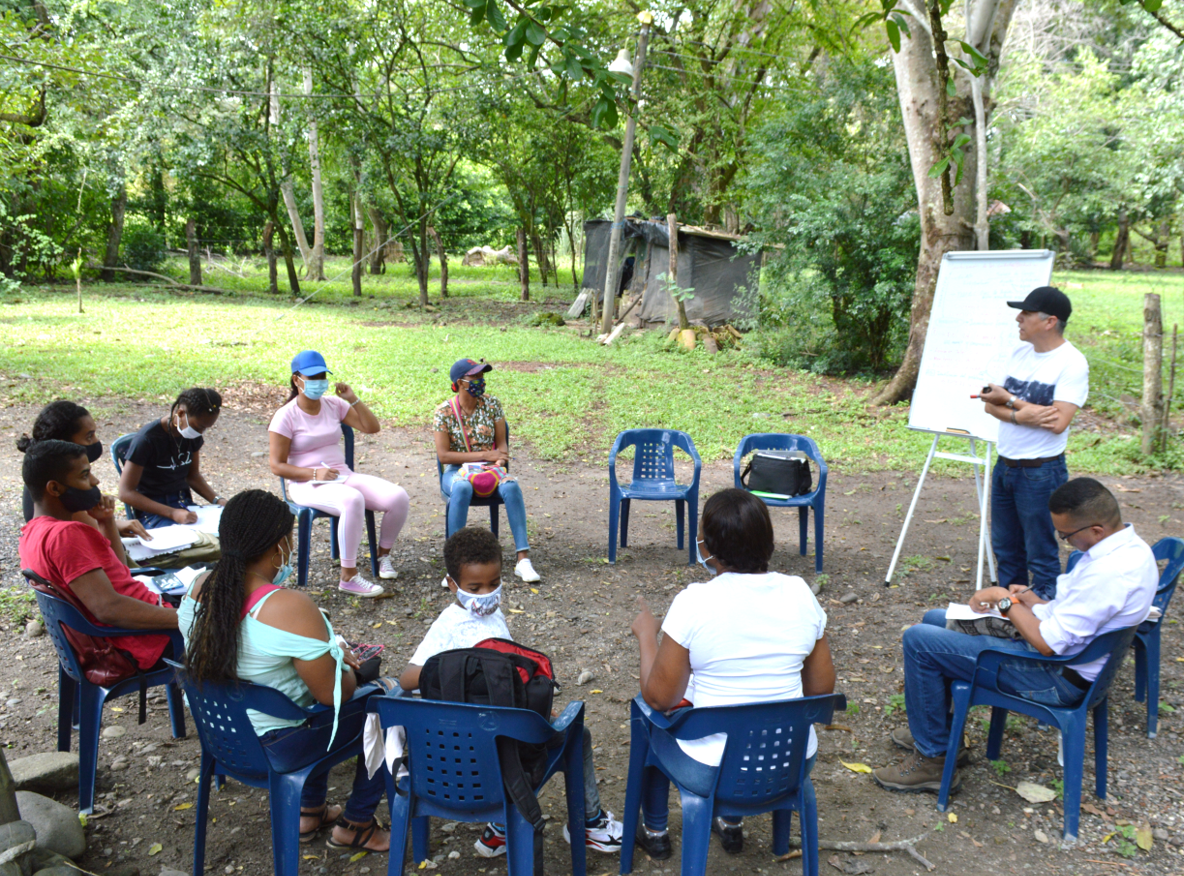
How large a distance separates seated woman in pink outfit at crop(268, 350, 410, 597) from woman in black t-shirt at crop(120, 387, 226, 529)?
0.47 meters

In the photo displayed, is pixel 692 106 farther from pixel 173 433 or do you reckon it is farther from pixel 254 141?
pixel 173 433

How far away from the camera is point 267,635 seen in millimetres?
2322

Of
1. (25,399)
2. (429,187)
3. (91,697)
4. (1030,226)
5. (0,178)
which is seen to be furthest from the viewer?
(429,187)

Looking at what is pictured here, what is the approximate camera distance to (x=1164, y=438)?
7898mm

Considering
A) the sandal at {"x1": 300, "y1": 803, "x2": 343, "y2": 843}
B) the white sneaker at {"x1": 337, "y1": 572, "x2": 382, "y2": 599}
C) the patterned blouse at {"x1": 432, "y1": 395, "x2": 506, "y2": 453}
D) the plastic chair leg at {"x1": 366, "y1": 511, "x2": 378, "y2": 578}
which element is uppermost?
the patterned blouse at {"x1": 432, "y1": 395, "x2": 506, "y2": 453}

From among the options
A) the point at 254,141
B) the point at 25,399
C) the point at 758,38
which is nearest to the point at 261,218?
the point at 254,141

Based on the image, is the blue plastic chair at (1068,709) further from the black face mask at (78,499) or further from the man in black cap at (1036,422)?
the black face mask at (78,499)

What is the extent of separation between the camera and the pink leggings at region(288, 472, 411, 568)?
480cm

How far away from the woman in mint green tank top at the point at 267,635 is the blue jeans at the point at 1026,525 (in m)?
3.37

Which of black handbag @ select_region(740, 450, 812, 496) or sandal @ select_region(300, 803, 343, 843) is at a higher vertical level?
black handbag @ select_region(740, 450, 812, 496)

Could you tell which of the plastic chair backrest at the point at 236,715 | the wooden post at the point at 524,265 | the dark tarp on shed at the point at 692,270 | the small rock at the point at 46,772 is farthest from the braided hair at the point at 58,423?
the wooden post at the point at 524,265

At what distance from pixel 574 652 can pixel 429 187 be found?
18125 mm

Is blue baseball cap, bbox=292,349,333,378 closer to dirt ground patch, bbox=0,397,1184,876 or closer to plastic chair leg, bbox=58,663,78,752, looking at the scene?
dirt ground patch, bbox=0,397,1184,876

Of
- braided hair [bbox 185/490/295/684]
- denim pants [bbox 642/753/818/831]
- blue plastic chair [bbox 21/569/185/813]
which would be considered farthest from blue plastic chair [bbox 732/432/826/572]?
blue plastic chair [bbox 21/569/185/813]
